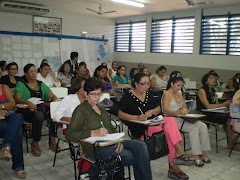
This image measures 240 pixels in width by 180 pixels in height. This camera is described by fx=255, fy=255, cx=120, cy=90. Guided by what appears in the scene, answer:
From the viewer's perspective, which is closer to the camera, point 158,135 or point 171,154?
point 158,135

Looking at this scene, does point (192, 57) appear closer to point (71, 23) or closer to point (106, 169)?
point (71, 23)

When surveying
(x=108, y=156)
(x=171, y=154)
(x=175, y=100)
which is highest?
(x=175, y=100)

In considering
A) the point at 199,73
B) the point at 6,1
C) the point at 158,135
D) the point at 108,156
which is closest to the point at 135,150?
the point at 108,156

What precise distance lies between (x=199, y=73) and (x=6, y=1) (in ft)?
22.3

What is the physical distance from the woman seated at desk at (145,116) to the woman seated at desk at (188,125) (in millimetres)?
352

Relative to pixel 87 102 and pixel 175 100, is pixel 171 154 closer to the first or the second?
pixel 175 100

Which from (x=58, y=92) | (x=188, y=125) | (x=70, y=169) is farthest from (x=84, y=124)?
(x=58, y=92)

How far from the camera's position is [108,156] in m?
2.39

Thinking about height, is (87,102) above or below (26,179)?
above

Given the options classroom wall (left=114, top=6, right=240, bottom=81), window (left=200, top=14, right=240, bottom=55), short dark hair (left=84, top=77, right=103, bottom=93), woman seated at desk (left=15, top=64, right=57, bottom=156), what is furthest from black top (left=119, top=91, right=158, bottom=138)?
window (left=200, top=14, right=240, bottom=55)

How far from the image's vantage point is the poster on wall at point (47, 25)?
31.6 feet

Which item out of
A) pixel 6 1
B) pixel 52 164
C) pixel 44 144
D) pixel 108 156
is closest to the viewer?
pixel 108 156

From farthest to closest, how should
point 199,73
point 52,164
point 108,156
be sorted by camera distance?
point 199,73 < point 52,164 < point 108,156

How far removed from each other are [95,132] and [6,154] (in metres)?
1.11
